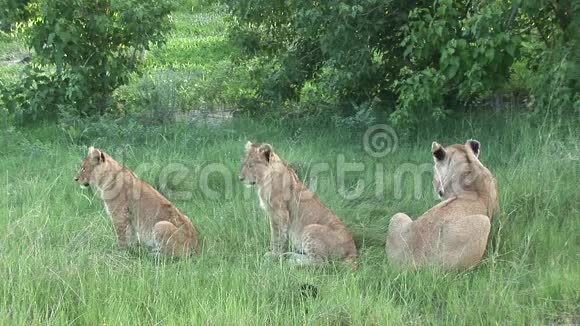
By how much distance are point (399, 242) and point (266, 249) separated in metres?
1.24

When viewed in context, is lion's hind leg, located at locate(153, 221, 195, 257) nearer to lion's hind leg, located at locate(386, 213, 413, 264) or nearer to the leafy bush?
lion's hind leg, located at locate(386, 213, 413, 264)

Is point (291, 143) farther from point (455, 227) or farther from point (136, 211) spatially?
point (455, 227)

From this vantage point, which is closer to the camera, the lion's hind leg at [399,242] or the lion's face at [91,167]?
the lion's hind leg at [399,242]

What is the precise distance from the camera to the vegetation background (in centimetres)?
574

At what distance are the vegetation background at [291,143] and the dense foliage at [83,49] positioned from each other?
0.03m

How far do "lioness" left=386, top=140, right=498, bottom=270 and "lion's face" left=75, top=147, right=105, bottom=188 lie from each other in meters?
2.79

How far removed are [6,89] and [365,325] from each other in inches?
332

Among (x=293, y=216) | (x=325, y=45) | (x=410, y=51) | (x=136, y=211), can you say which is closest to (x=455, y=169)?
(x=293, y=216)

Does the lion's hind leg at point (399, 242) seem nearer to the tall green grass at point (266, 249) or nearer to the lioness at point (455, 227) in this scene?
the lioness at point (455, 227)

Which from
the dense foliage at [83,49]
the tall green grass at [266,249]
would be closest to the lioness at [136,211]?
the tall green grass at [266,249]

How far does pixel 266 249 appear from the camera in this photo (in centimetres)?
731

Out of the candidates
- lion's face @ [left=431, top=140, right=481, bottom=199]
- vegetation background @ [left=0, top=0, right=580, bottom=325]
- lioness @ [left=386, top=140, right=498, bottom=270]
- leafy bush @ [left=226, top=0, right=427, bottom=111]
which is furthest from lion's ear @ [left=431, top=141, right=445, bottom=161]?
leafy bush @ [left=226, top=0, right=427, bottom=111]

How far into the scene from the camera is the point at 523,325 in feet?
17.8

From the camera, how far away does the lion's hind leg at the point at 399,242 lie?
652 centimetres
